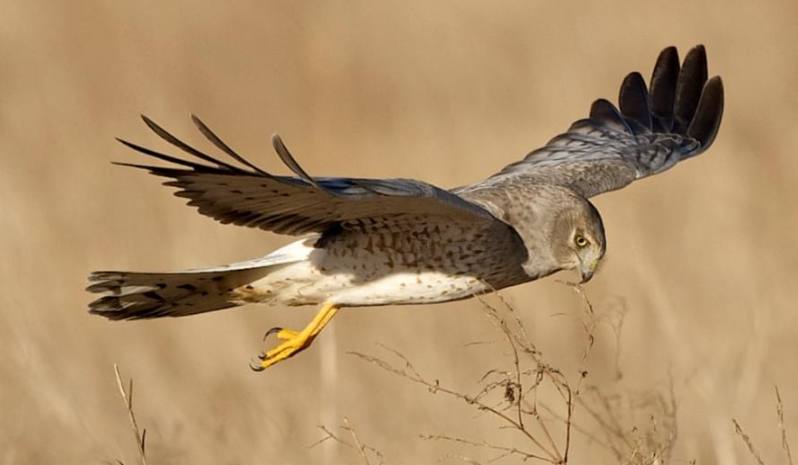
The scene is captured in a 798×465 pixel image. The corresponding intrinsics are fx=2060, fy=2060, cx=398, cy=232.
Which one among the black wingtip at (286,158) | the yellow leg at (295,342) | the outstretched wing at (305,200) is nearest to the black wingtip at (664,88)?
the outstretched wing at (305,200)

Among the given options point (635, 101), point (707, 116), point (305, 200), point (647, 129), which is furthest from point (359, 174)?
point (305, 200)

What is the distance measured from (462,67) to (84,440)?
5533 mm

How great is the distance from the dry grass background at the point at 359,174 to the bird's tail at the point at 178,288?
437 mm

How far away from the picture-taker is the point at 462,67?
12.1m

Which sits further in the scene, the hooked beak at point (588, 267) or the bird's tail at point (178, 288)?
the hooked beak at point (588, 267)

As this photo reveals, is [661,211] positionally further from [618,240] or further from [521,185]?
[521,185]

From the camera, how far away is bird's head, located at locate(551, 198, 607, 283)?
646cm

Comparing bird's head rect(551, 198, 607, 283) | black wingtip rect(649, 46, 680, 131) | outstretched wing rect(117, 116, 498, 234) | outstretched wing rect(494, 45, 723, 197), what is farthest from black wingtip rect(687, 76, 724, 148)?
outstretched wing rect(117, 116, 498, 234)

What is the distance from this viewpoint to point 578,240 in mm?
6469

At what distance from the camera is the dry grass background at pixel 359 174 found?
7.37 m

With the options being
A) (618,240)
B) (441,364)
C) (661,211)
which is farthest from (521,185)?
(661,211)

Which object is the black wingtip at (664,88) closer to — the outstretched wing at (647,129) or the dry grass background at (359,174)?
the outstretched wing at (647,129)

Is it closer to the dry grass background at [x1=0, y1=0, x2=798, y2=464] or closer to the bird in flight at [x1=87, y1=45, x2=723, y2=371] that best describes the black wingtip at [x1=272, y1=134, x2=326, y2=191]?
the bird in flight at [x1=87, y1=45, x2=723, y2=371]

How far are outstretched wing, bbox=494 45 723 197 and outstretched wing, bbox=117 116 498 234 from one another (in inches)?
53.1
